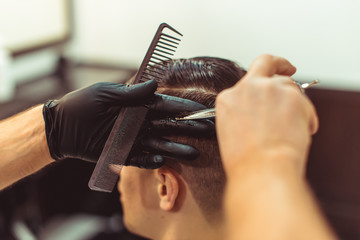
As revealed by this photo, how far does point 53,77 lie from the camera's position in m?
3.20

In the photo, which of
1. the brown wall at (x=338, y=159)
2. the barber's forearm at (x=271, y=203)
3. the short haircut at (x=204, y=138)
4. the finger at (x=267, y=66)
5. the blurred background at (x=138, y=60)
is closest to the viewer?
the barber's forearm at (x=271, y=203)

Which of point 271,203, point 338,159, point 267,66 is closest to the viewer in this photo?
point 271,203

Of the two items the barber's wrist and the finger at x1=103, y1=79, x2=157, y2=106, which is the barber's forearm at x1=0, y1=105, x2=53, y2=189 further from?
the barber's wrist

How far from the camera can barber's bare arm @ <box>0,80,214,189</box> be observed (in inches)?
A: 41.8

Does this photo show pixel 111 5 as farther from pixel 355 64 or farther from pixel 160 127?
pixel 160 127

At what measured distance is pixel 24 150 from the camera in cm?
122

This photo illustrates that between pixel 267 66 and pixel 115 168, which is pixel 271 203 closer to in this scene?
pixel 267 66

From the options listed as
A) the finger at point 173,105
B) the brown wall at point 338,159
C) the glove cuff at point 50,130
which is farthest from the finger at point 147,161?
the brown wall at point 338,159

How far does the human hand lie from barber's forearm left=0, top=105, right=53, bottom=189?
721mm

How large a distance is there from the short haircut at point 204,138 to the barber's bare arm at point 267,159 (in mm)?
423

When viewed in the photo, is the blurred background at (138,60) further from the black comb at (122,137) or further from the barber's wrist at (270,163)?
the barber's wrist at (270,163)

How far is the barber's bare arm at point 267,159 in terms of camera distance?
594mm

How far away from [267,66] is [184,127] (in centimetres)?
37

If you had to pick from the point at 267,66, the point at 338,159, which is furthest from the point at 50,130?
the point at 338,159
